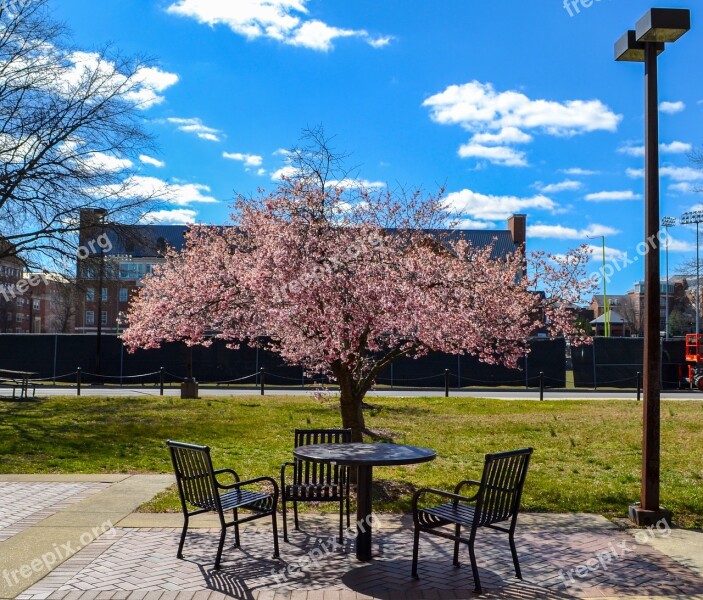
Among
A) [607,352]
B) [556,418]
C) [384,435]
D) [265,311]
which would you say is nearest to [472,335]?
[265,311]

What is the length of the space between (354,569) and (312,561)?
16.8 inches

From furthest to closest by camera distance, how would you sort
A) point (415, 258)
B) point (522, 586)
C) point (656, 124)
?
point (415, 258)
point (656, 124)
point (522, 586)

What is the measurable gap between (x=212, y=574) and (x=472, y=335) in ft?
15.5

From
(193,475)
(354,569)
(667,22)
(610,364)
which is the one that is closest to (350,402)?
(193,475)

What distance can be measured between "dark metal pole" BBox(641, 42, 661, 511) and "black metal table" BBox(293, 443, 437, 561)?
2.47 metres

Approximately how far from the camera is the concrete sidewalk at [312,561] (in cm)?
534

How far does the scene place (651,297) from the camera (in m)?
7.48

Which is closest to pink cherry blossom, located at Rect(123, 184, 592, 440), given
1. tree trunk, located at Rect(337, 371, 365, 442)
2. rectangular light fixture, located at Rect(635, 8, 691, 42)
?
tree trunk, located at Rect(337, 371, 365, 442)

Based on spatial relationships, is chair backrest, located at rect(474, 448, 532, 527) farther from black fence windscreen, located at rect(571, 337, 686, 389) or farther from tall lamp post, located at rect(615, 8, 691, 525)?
black fence windscreen, located at rect(571, 337, 686, 389)

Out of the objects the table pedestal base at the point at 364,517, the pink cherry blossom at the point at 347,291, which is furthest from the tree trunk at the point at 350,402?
the table pedestal base at the point at 364,517

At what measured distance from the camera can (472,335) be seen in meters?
9.22

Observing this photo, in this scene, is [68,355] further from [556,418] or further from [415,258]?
[415,258]

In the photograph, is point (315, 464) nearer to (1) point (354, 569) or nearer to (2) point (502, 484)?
(1) point (354, 569)

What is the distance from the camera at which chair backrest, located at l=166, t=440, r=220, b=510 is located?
6.24m
